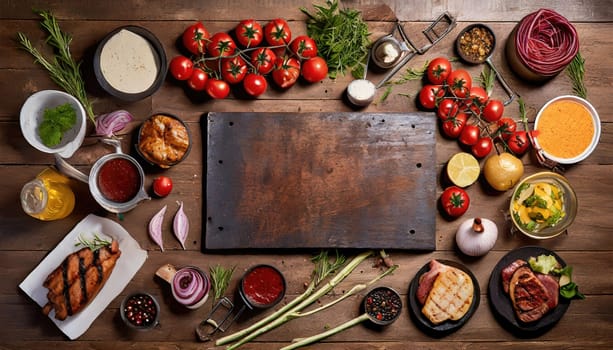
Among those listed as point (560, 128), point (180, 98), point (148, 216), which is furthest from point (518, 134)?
point (148, 216)

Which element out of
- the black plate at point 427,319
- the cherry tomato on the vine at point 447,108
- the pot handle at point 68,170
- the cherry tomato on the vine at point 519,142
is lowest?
the black plate at point 427,319

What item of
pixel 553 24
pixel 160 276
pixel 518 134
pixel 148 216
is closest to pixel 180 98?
pixel 148 216

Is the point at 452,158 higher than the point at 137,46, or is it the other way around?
the point at 137,46

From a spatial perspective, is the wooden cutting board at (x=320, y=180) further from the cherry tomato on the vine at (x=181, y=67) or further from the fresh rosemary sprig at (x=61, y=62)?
the fresh rosemary sprig at (x=61, y=62)

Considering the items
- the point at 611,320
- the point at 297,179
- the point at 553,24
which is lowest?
the point at 611,320

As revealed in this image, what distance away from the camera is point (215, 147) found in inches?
106

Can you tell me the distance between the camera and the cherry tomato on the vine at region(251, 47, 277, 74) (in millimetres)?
2635

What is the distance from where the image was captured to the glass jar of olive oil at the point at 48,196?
2.56m

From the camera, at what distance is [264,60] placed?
2.62m

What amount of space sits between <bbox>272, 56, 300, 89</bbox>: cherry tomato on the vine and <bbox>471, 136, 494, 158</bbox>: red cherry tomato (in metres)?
0.89

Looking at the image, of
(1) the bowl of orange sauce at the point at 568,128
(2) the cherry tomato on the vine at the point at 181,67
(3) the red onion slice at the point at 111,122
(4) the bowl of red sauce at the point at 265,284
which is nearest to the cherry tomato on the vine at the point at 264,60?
(2) the cherry tomato on the vine at the point at 181,67

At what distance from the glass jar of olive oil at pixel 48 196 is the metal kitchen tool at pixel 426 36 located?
1522 mm

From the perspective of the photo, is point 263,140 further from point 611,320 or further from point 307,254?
point 611,320

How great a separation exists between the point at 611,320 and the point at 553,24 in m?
1.41
